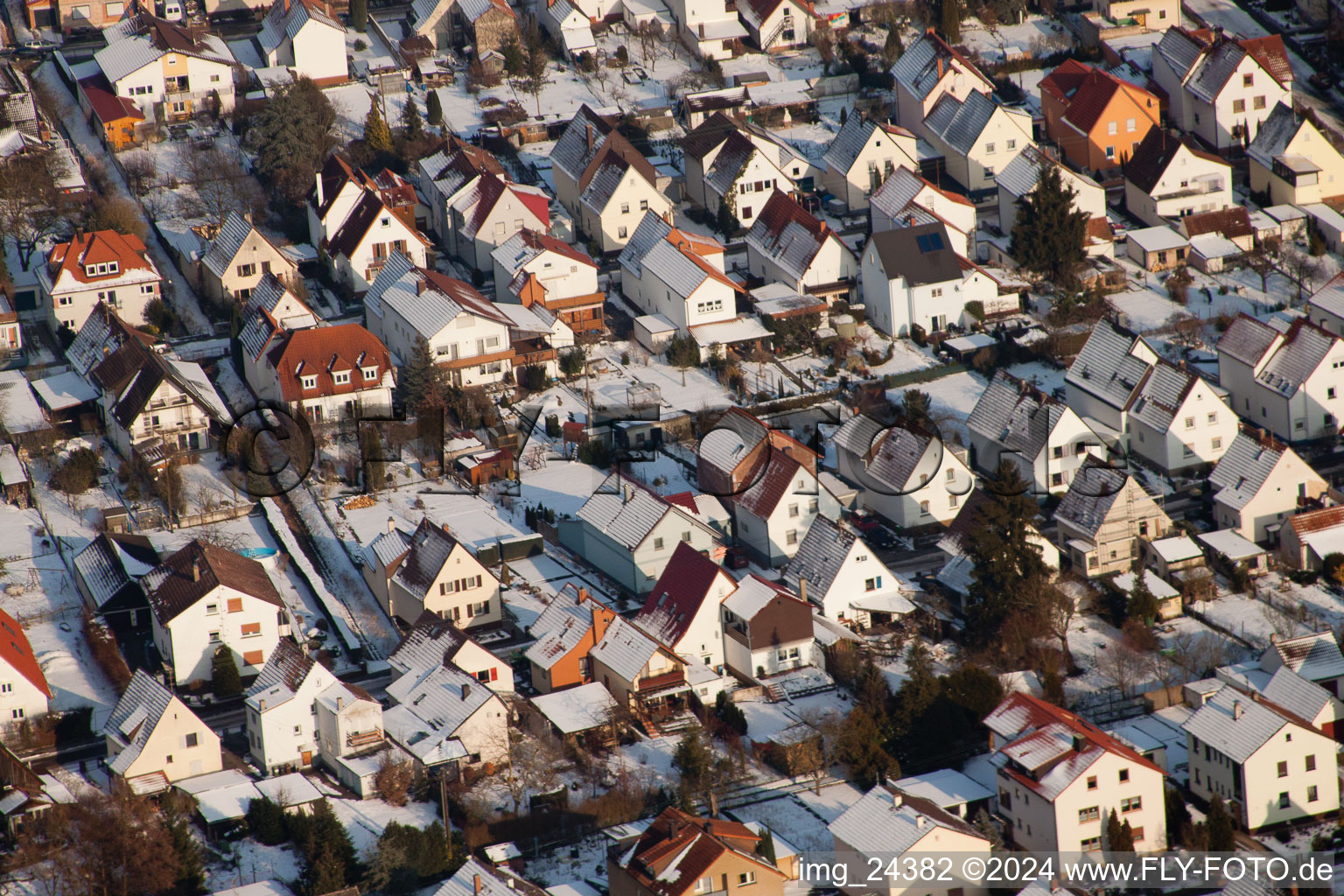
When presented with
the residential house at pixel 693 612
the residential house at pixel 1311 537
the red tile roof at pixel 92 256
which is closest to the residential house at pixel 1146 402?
the residential house at pixel 1311 537

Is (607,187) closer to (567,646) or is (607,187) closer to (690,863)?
(567,646)

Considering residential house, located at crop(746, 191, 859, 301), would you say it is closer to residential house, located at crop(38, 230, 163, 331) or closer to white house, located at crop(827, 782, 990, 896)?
residential house, located at crop(38, 230, 163, 331)

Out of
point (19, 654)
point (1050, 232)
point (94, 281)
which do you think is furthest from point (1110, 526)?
point (94, 281)

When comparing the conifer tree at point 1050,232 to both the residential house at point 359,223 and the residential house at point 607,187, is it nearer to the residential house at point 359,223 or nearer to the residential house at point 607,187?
the residential house at point 607,187

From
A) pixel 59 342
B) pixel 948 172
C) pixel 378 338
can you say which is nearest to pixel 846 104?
pixel 948 172

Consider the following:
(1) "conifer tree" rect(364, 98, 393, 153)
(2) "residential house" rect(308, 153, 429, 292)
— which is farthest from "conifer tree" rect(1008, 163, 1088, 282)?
(1) "conifer tree" rect(364, 98, 393, 153)
